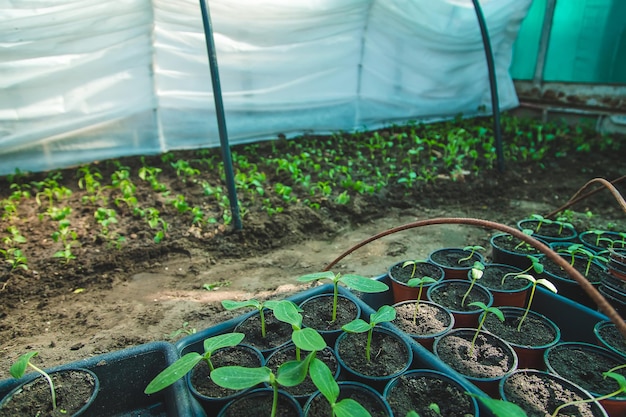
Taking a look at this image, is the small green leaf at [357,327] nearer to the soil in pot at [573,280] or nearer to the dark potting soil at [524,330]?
the dark potting soil at [524,330]

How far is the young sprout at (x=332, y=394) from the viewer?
0.84 m

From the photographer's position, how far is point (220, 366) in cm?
116

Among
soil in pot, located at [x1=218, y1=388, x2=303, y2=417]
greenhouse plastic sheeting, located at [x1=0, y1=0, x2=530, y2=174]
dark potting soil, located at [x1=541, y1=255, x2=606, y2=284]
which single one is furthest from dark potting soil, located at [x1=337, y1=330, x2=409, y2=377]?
greenhouse plastic sheeting, located at [x1=0, y1=0, x2=530, y2=174]

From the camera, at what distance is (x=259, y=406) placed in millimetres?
1012

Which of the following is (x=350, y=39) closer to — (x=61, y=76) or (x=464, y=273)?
(x=61, y=76)

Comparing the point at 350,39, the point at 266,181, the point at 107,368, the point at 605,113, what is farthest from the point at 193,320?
the point at 605,113

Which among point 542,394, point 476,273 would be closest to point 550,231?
point 476,273

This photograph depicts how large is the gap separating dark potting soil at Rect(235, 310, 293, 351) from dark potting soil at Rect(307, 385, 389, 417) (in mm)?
276

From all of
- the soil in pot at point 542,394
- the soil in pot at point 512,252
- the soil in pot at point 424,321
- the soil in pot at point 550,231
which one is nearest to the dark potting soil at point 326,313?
the soil in pot at point 424,321

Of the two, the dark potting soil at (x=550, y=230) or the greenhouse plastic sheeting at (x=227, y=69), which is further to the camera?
the greenhouse plastic sheeting at (x=227, y=69)

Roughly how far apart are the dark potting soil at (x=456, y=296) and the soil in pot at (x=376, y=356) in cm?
43

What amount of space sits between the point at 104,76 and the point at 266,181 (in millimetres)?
1736

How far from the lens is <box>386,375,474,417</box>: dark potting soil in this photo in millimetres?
1016

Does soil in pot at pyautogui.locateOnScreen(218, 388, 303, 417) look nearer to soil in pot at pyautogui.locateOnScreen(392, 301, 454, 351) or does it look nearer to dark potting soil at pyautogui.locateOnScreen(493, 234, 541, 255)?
soil in pot at pyautogui.locateOnScreen(392, 301, 454, 351)
